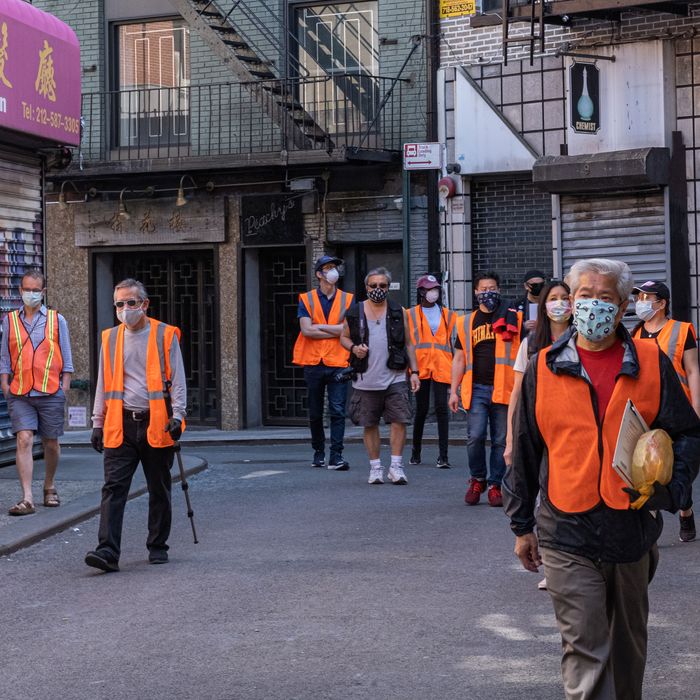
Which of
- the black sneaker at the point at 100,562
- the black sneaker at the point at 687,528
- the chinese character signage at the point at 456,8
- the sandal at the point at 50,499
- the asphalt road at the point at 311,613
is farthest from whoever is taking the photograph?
the chinese character signage at the point at 456,8

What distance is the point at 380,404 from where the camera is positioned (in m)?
12.9

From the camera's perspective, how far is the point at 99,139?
21688 mm

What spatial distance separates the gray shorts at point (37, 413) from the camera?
11.6 meters

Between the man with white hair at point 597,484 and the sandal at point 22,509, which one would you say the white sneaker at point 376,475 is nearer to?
the sandal at point 22,509

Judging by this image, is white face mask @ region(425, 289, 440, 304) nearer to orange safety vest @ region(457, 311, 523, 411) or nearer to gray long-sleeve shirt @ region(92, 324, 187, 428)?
orange safety vest @ region(457, 311, 523, 411)

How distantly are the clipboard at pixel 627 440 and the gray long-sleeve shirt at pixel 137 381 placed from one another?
473 cm

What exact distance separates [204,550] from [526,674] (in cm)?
381

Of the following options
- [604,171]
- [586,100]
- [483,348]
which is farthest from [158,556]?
[586,100]

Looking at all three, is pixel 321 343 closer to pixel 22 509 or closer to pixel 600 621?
pixel 22 509

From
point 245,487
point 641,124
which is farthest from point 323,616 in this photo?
point 641,124

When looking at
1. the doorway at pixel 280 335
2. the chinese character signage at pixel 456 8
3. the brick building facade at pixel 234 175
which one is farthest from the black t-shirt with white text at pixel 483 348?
the doorway at pixel 280 335

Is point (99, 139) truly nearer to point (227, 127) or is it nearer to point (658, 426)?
point (227, 127)

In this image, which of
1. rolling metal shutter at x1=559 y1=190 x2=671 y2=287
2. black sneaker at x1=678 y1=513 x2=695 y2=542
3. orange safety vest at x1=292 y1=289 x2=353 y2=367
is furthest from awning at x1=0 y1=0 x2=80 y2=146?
Answer: black sneaker at x1=678 y1=513 x2=695 y2=542

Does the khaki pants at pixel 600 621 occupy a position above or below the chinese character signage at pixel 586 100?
below
